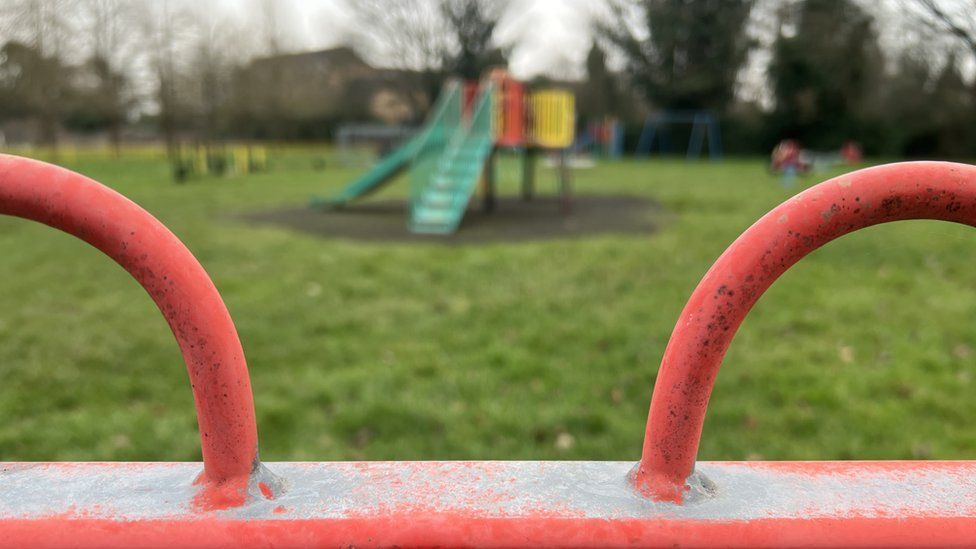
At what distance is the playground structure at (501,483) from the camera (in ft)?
2.28

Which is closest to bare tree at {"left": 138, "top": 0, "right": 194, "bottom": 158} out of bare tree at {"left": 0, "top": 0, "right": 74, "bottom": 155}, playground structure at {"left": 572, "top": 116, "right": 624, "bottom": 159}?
bare tree at {"left": 0, "top": 0, "right": 74, "bottom": 155}

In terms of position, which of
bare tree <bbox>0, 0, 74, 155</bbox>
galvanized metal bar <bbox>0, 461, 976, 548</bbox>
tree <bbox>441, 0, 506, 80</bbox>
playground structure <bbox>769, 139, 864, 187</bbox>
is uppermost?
tree <bbox>441, 0, 506, 80</bbox>

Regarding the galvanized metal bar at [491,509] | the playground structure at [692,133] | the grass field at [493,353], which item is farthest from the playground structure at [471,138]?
the playground structure at [692,133]

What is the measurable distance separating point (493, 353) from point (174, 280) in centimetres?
294

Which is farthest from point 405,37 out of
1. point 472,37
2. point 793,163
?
point 793,163

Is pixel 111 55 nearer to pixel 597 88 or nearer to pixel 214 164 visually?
pixel 214 164

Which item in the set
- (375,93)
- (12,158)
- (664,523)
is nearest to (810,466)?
(664,523)

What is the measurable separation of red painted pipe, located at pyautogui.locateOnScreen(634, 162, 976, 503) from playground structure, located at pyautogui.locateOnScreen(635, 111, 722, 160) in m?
26.4

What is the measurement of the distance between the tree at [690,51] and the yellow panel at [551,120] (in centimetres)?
1816

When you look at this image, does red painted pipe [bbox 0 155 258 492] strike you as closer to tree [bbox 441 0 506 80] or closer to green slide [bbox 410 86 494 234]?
green slide [bbox 410 86 494 234]

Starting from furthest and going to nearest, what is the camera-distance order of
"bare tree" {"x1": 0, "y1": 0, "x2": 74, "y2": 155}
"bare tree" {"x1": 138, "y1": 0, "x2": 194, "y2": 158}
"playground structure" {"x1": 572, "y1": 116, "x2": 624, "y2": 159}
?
"playground structure" {"x1": 572, "y1": 116, "x2": 624, "y2": 159} < "bare tree" {"x1": 138, "y1": 0, "x2": 194, "y2": 158} < "bare tree" {"x1": 0, "y1": 0, "x2": 74, "y2": 155}

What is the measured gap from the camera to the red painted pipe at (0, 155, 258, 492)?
684 mm

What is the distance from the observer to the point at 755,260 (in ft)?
2.36

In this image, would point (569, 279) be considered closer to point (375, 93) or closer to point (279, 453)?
point (279, 453)
